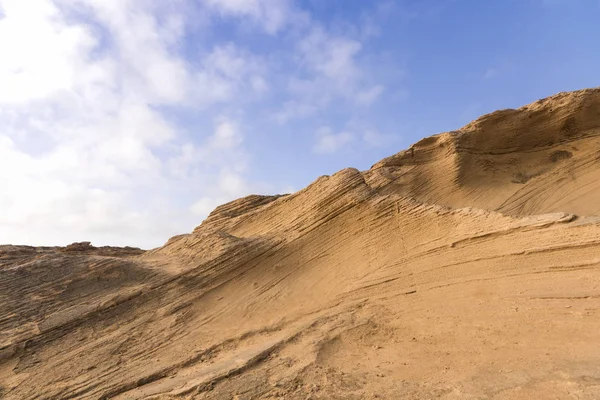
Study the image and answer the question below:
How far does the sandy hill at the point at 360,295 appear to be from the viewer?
5.47 meters

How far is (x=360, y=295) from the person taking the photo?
762 centimetres

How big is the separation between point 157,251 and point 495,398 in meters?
7.67

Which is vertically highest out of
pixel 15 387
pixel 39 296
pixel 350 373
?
pixel 39 296

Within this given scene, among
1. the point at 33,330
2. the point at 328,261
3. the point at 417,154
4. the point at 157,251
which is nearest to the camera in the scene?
the point at 33,330

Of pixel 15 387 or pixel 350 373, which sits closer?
→ pixel 350 373

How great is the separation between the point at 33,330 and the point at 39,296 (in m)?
0.71

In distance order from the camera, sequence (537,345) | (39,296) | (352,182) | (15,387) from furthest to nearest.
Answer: (352,182) → (39,296) → (15,387) → (537,345)

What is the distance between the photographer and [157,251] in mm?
10141

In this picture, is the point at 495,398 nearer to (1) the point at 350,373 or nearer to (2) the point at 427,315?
(1) the point at 350,373

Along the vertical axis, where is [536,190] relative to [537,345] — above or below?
above

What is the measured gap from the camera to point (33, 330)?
7195mm

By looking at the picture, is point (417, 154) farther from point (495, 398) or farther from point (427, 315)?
point (495, 398)

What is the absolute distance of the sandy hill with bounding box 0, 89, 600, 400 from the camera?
547 centimetres

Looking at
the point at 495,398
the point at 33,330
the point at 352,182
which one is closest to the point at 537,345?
the point at 495,398
